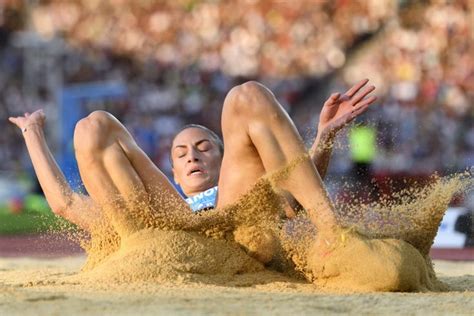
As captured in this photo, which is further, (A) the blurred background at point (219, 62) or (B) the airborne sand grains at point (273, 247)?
(A) the blurred background at point (219, 62)

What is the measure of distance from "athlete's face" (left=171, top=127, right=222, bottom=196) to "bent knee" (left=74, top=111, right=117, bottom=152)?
0.70 metres

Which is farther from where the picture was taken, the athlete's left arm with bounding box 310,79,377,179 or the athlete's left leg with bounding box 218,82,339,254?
the athlete's left arm with bounding box 310,79,377,179

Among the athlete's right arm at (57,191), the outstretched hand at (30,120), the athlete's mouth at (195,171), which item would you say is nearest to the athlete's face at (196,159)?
the athlete's mouth at (195,171)

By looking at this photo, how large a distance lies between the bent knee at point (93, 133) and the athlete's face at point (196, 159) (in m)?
0.70

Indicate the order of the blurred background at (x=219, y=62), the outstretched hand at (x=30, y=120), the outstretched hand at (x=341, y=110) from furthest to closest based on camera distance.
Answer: the blurred background at (x=219, y=62), the outstretched hand at (x=30, y=120), the outstretched hand at (x=341, y=110)

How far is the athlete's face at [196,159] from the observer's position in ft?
15.9

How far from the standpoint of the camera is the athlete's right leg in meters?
4.21

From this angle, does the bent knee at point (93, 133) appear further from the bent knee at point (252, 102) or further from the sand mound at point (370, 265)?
the sand mound at point (370, 265)

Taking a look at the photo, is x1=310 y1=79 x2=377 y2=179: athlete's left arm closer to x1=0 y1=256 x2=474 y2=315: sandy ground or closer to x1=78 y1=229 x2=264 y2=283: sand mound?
x1=78 y1=229 x2=264 y2=283: sand mound

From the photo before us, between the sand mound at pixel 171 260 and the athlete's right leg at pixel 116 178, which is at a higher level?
the athlete's right leg at pixel 116 178

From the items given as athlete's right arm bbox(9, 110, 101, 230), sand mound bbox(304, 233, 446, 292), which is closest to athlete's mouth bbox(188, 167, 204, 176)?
athlete's right arm bbox(9, 110, 101, 230)

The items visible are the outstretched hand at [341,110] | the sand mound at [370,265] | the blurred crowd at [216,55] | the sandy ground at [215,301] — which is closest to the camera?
the sandy ground at [215,301]

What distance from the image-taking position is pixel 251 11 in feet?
46.6

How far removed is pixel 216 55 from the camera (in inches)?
549
